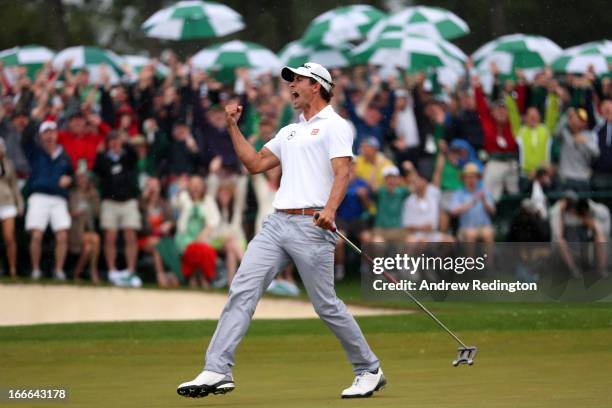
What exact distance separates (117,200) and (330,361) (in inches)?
316

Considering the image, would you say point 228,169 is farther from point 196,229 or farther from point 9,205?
point 9,205

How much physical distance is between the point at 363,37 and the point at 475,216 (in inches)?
134

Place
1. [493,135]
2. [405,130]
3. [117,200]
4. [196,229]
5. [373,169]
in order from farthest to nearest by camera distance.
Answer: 1. [405,130]
2. [493,135]
3. [373,169]
4. [117,200]
5. [196,229]

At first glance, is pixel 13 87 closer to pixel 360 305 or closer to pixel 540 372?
pixel 360 305

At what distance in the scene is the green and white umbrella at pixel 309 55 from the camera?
2047 cm

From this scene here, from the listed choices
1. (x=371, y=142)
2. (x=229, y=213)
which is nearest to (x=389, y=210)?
(x=371, y=142)

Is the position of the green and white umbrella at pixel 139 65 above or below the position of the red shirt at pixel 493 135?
above

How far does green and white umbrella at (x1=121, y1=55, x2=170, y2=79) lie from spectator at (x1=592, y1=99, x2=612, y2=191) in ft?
17.6

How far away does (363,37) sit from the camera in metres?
20.8

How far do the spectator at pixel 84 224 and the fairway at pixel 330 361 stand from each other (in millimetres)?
3718

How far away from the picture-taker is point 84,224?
735 inches

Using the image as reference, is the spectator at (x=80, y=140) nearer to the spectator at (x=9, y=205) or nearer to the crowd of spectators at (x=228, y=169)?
the crowd of spectators at (x=228, y=169)

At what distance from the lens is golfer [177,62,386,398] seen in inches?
338

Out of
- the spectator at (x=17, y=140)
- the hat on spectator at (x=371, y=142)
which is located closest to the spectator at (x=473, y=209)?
the hat on spectator at (x=371, y=142)
